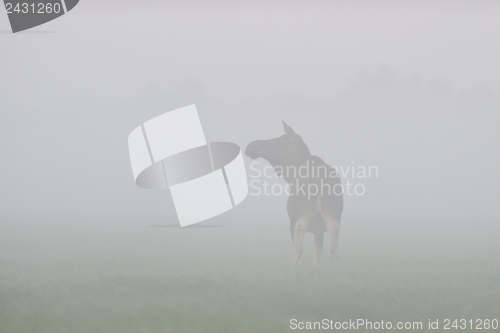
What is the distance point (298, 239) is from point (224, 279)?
71cm

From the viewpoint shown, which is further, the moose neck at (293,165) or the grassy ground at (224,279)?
the moose neck at (293,165)

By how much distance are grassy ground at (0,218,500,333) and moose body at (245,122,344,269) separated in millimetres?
155

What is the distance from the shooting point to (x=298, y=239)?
5.11 metres

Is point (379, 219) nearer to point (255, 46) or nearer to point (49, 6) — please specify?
point (255, 46)

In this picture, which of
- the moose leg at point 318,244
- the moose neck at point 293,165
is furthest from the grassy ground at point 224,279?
the moose neck at point 293,165

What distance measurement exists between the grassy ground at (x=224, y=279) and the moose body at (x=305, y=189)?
155 mm

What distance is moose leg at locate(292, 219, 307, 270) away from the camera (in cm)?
508

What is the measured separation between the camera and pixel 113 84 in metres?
5.44

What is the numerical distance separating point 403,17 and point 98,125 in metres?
2.93

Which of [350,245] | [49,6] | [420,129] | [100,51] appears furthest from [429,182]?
[49,6]

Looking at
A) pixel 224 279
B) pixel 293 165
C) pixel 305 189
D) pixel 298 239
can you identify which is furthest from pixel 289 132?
→ pixel 224 279

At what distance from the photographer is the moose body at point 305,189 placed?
16.8 ft

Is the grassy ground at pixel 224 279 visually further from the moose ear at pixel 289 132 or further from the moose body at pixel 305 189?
the moose ear at pixel 289 132

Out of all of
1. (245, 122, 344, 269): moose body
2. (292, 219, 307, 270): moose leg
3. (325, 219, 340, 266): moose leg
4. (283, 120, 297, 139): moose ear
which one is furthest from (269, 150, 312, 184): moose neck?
(325, 219, 340, 266): moose leg
